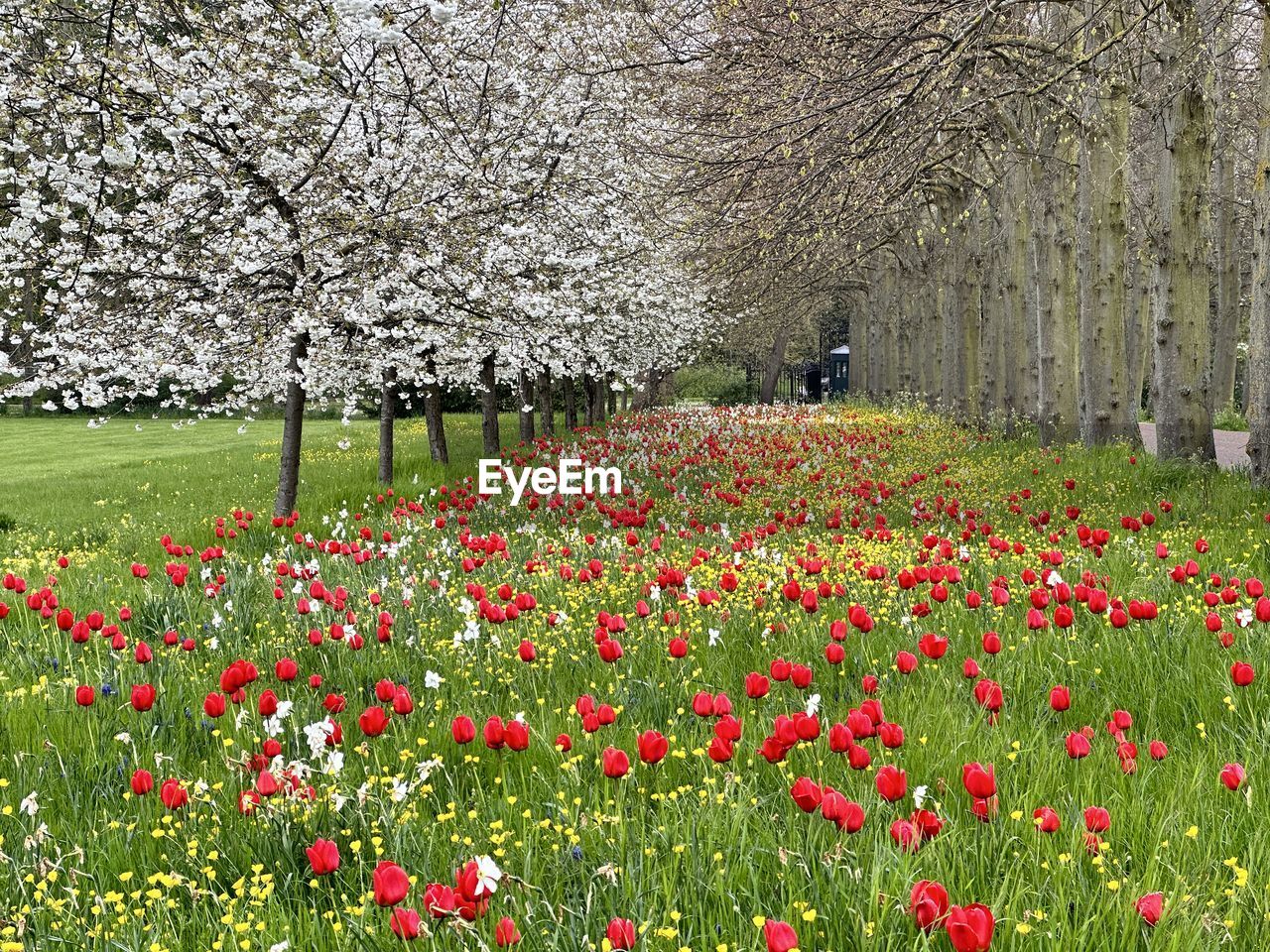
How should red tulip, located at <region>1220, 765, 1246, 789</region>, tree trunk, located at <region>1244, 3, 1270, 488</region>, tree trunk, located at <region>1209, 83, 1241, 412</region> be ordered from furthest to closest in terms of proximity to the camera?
tree trunk, located at <region>1209, 83, 1241, 412</region>, tree trunk, located at <region>1244, 3, 1270, 488</region>, red tulip, located at <region>1220, 765, 1246, 789</region>

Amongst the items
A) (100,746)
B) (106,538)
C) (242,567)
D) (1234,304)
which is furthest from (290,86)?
(1234,304)

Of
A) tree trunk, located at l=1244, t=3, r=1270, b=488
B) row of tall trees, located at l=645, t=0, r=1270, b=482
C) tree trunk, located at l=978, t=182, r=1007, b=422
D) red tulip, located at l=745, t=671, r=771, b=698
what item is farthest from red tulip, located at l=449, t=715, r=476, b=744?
tree trunk, located at l=978, t=182, r=1007, b=422

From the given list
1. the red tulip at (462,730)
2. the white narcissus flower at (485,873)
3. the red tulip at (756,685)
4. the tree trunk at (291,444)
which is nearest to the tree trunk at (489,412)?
the tree trunk at (291,444)

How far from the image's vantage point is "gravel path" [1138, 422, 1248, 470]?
15.8 meters

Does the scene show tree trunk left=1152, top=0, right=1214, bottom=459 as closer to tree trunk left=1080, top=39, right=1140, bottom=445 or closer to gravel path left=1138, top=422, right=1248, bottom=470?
tree trunk left=1080, top=39, right=1140, bottom=445

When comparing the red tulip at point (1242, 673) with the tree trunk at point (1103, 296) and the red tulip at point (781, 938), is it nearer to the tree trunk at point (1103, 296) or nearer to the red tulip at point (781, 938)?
the red tulip at point (781, 938)

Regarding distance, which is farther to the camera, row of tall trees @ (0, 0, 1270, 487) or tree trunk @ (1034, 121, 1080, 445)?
tree trunk @ (1034, 121, 1080, 445)

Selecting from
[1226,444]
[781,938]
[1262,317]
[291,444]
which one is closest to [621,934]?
[781,938]

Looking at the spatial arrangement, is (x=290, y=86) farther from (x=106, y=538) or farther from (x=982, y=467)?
(x=982, y=467)

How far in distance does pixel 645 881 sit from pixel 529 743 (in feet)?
3.88

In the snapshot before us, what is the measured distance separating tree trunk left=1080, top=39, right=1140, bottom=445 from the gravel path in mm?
1189

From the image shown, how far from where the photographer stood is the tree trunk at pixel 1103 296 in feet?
42.1

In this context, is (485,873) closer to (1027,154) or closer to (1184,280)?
(1184,280)

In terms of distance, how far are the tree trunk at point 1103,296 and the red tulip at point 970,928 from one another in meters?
12.6
